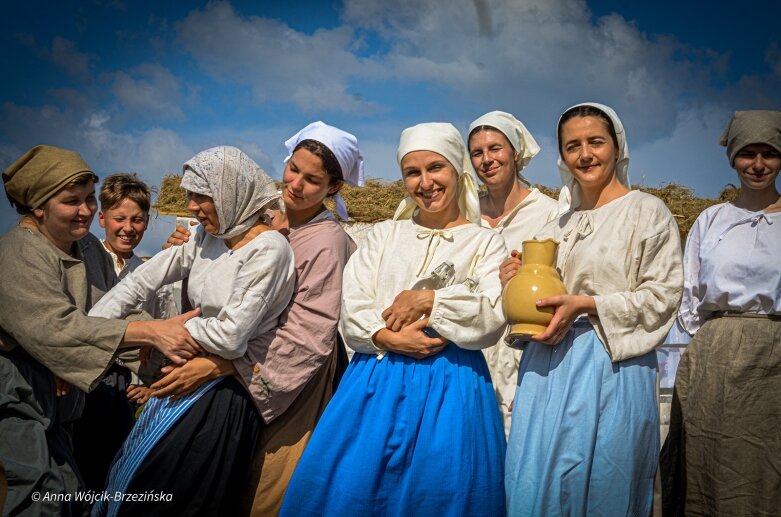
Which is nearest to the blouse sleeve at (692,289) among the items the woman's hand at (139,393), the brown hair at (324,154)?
the brown hair at (324,154)

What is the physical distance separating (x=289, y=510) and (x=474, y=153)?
2.64 m

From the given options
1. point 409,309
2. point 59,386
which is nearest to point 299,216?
point 409,309

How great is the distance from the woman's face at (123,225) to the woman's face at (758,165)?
406 centimetres

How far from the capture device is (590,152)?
300cm

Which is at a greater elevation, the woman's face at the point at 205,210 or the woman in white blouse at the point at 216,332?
the woman's face at the point at 205,210

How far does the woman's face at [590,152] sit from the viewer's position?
9.84ft

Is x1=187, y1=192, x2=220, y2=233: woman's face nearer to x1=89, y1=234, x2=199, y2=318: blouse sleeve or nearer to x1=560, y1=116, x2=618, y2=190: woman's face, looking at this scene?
x1=89, y1=234, x2=199, y2=318: blouse sleeve

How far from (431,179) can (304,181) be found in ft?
2.92

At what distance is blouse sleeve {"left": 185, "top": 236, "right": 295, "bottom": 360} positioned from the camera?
304 cm

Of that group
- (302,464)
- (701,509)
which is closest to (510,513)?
(302,464)

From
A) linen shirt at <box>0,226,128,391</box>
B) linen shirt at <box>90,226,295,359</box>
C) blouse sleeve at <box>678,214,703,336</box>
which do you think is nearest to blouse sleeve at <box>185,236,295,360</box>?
linen shirt at <box>90,226,295,359</box>

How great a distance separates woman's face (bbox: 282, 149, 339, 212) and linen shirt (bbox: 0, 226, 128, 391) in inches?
44.4

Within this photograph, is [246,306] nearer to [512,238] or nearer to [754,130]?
[512,238]

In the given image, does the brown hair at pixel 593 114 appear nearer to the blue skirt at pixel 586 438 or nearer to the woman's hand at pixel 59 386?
the blue skirt at pixel 586 438
